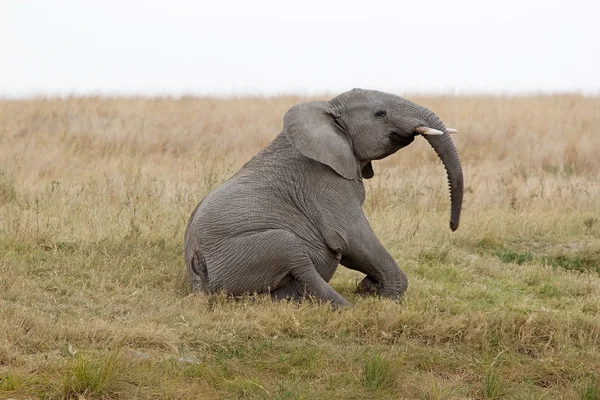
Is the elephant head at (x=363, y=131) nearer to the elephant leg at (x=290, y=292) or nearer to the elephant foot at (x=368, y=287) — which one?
the elephant foot at (x=368, y=287)

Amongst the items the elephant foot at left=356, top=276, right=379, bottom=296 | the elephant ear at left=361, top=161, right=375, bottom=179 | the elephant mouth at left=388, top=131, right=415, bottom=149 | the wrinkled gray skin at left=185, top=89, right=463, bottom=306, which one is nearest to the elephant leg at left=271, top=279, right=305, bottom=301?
the wrinkled gray skin at left=185, top=89, right=463, bottom=306

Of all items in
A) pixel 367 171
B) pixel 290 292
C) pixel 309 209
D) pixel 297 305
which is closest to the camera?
pixel 297 305

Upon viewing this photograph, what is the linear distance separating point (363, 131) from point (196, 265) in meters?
1.70

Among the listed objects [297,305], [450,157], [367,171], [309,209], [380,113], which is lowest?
[297,305]

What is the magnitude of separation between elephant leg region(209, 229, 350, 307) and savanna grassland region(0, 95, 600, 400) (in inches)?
9.1

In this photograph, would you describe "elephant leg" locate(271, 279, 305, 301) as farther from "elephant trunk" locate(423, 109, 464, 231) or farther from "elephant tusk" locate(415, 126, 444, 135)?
"elephant tusk" locate(415, 126, 444, 135)

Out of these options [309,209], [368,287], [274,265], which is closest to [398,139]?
[309,209]

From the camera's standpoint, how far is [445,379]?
6.59m

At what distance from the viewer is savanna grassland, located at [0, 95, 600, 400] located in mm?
6266

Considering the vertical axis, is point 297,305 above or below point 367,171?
below

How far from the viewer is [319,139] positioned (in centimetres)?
799

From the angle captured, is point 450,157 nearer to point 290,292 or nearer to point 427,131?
point 427,131

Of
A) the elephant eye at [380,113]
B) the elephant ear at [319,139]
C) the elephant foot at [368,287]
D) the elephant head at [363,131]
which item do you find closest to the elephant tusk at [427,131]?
the elephant head at [363,131]

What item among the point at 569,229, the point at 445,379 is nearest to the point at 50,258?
the point at 445,379
